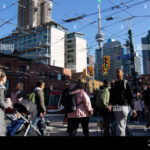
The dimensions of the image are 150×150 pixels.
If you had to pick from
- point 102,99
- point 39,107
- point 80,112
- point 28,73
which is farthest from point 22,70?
point 80,112

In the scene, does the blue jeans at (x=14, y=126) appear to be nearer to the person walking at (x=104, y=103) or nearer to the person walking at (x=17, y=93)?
→ the person walking at (x=17, y=93)

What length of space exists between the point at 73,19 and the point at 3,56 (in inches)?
1170

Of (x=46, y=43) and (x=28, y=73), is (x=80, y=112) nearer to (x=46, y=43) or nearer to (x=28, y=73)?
(x=28, y=73)

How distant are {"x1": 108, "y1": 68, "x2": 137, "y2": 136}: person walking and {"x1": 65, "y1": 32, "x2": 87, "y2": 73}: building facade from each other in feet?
243

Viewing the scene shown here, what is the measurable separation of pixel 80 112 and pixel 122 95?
41.8 inches

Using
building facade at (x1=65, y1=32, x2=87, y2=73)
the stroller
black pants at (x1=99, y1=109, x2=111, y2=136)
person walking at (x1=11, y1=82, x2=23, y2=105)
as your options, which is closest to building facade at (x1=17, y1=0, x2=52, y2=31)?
person walking at (x1=11, y1=82, x2=23, y2=105)

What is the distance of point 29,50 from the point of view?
77.3 metres

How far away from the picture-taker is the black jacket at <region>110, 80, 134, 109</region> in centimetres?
419

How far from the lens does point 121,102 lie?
4.19 metres

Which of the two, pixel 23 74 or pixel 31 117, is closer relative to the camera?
pixel 31 117

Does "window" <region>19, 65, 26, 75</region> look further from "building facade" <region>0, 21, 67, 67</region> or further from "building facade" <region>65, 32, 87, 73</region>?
"building facade" <region>65, 32, 87, 73</region>

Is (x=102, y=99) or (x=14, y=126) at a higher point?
(x=102, y=99)
